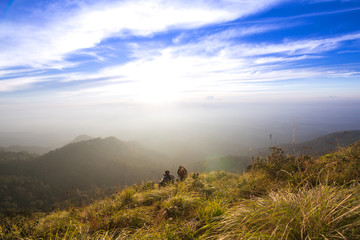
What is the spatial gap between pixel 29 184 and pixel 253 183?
303ft

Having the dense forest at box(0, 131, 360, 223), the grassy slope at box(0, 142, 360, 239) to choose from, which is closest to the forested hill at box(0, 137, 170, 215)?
the dense forest at box(0, 131, 360, 223)

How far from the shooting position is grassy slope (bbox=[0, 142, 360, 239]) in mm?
2002

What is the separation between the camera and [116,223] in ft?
11.8

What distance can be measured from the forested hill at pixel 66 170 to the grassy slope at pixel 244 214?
50.8 m

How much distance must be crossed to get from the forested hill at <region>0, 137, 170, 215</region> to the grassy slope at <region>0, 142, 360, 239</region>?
5083 centimetres

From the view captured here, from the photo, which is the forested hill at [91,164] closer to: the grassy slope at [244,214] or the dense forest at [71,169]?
the dense forest at [71,169]

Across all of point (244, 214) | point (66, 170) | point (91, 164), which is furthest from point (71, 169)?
point (244, 214)

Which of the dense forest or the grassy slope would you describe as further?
the dense forest

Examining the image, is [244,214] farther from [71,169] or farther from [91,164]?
[91,164]

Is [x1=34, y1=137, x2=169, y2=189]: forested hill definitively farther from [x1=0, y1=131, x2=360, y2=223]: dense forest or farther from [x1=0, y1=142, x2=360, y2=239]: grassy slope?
[x1=0, y1=142, x2=360, y2=239]: grassy slope

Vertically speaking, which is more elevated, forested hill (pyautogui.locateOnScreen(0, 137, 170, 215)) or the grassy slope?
the grassy slope

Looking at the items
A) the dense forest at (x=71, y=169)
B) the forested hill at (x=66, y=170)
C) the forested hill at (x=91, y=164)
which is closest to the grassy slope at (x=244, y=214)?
the dense forest at (x=71, y=169)

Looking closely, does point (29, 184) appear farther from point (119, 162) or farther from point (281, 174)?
point (281, 174)

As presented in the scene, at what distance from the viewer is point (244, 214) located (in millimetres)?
2555
